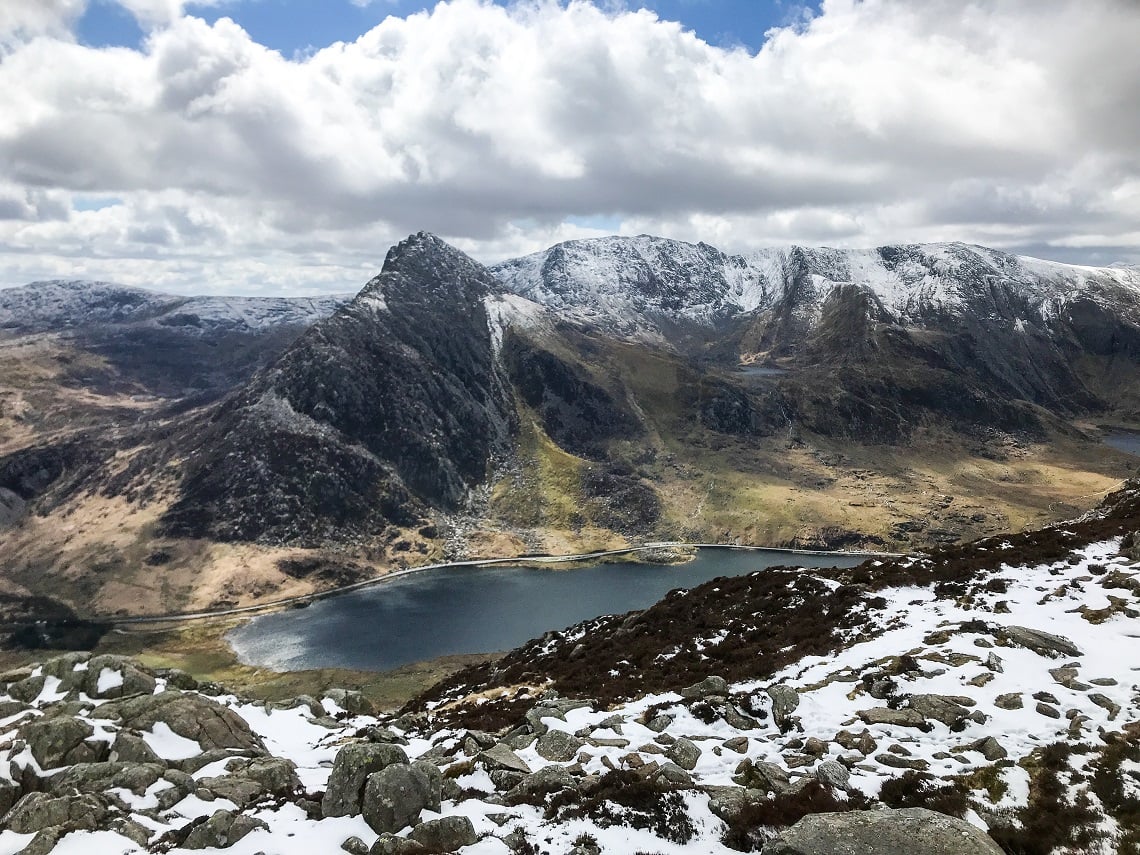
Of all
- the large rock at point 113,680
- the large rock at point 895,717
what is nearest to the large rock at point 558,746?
the large rock at point 895,717

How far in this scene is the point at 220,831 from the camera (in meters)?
21.9

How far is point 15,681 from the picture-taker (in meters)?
38.6

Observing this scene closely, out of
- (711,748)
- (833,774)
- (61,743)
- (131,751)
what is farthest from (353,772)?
(833,774)

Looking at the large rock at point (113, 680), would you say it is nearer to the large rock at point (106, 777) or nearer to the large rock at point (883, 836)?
the large rock at point (106, 777)

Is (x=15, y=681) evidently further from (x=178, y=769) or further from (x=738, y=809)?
(x=738, y=809)

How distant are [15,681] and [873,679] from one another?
4859 cm

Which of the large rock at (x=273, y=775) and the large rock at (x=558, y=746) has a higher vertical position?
the large rock at (x=558, y=746)

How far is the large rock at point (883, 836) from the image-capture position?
15141 millimetres

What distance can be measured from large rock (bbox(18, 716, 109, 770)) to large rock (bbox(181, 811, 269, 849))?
38.0ft

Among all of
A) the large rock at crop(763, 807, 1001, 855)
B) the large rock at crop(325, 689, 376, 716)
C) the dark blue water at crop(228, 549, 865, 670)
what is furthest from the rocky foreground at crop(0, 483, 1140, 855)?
the dark blue water at crop(228, 549, 865, 670)

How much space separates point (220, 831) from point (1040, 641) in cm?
3456

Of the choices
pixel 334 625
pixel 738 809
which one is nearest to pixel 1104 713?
pixel 738 809

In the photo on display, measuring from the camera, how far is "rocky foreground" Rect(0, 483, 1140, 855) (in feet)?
62.6

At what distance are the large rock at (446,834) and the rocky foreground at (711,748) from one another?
0.10 m
